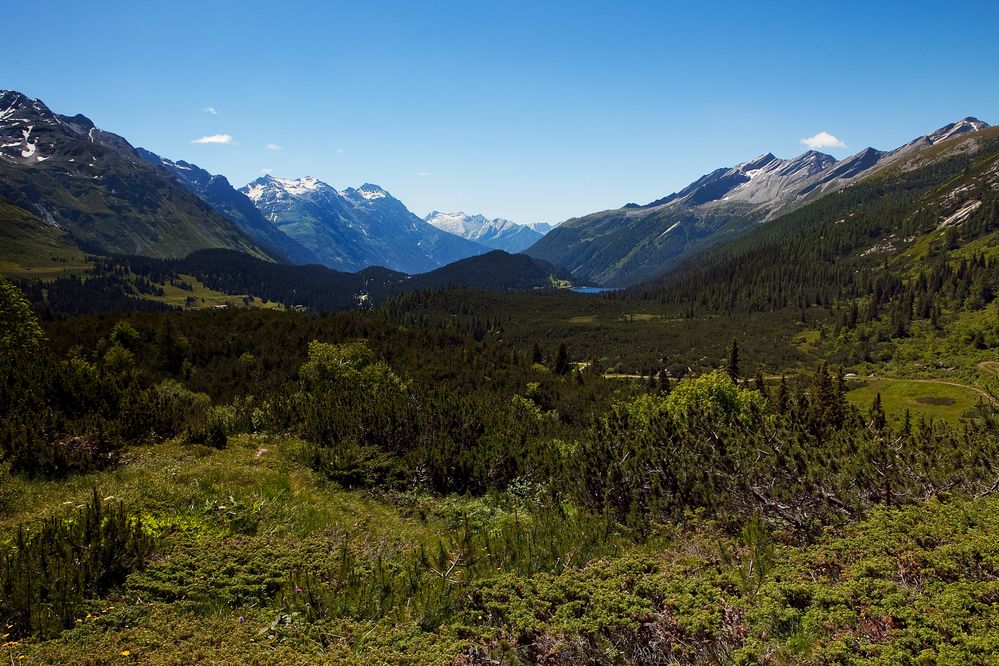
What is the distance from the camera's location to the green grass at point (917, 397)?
10488cm

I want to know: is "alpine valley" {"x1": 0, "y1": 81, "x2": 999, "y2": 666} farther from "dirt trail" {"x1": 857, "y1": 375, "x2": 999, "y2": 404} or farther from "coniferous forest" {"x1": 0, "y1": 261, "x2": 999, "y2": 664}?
"dirt trail" {"x1": 857, "y1": 375, "x2": 999, "y2": 404}

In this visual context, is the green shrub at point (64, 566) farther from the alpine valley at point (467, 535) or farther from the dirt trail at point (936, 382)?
the dirt trail at point (936, 382)

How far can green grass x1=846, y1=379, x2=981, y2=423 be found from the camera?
104875mm

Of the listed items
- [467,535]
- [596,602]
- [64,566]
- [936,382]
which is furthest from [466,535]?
[936,382]

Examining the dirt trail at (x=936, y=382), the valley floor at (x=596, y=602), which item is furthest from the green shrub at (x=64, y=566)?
the dirt trail at (x=936, y=382)

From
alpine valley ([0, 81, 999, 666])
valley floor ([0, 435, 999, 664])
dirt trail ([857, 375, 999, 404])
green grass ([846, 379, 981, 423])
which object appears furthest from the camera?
dirt trail ([857, 375, 999, 404])

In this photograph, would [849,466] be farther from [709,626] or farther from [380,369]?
[380,369]

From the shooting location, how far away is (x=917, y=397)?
118 meters

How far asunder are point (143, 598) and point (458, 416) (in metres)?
19.4

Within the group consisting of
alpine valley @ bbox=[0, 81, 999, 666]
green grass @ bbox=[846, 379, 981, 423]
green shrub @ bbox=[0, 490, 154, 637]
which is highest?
green shrub @ bbox=[0, 490, 154, 637]

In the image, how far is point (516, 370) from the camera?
248 feet

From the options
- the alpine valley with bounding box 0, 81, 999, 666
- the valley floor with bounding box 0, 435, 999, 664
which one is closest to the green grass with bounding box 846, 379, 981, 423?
the alpine valley with bounding box 0, 81, 999, 666

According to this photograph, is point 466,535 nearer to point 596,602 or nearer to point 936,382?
point 596,602

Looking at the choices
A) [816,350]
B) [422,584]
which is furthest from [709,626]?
[816,350]
